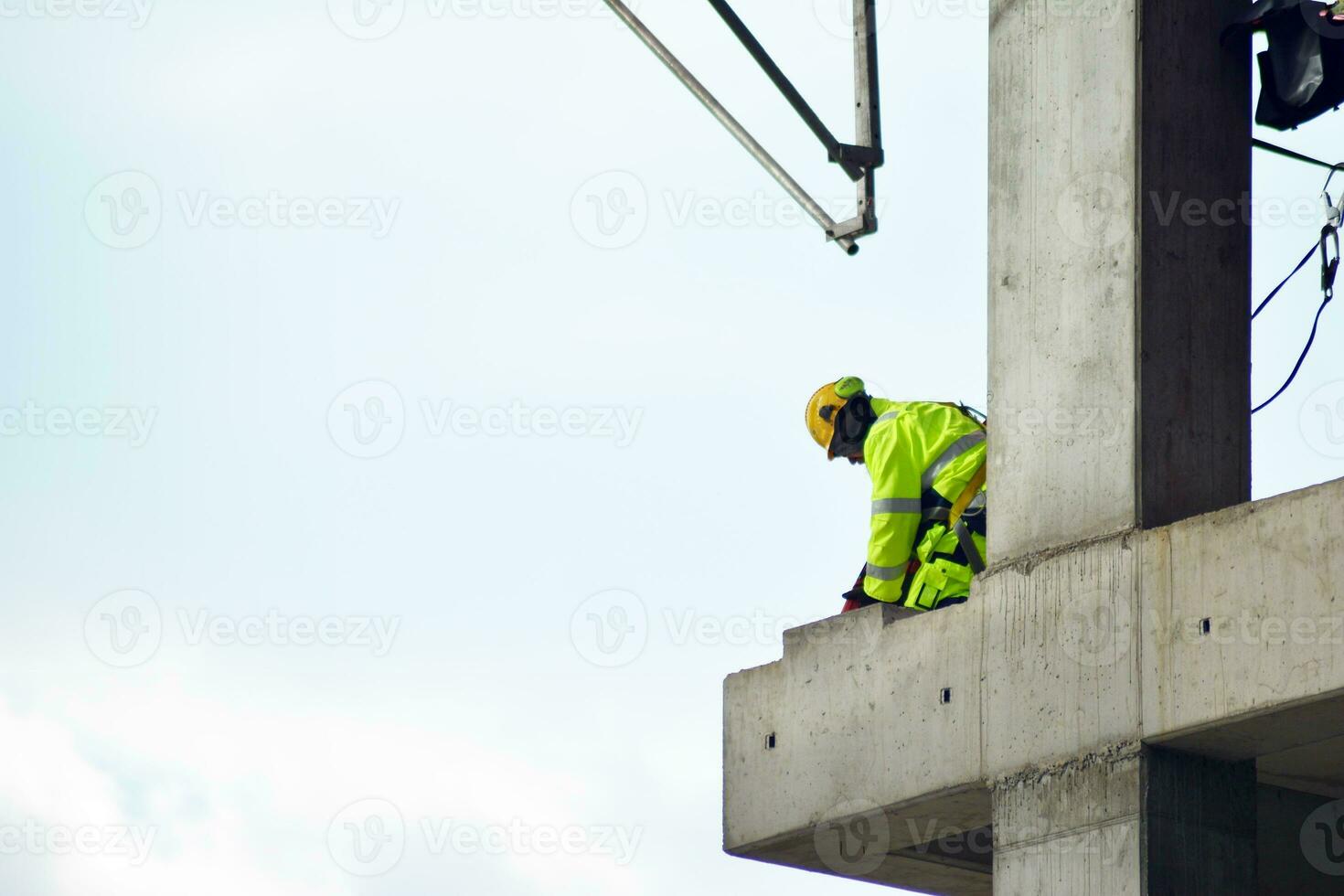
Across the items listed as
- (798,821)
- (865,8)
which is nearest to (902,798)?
(798,821)

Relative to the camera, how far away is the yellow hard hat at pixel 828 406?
39.9 ft

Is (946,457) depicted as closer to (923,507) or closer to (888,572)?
(923,507)

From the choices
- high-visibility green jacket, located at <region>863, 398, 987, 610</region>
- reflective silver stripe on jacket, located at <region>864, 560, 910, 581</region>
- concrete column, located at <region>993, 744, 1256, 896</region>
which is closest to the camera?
concrete column, located at <region>993, 744, 1256, 896</region>

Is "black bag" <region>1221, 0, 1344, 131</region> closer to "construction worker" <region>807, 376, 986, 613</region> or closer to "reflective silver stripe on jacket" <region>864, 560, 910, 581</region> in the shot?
"construction worker" <region>807, 376, 986, 613</region>

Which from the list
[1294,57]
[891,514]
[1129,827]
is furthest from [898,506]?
[1294,57]

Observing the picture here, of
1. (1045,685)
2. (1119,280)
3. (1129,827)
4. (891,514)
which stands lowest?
(1129,827)

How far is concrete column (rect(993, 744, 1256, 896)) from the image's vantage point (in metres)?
9.22

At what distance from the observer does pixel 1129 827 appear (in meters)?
9.26

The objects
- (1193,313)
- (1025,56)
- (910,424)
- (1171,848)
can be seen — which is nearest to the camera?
(1171,848)

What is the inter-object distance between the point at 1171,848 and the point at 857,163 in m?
4.15

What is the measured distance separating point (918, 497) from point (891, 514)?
16 centimetres

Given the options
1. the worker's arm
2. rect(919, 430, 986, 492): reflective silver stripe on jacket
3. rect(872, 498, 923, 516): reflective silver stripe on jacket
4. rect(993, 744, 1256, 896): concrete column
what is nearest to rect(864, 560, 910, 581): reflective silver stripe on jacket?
the worker's arm

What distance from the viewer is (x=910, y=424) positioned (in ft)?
37.9

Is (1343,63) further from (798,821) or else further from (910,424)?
(798,821)
